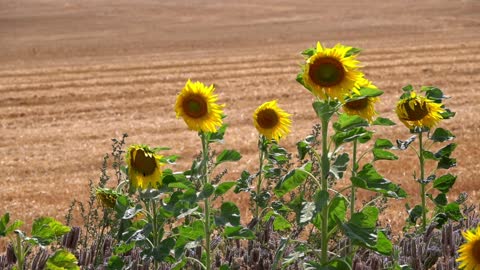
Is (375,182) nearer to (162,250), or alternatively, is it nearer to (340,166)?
(340,166)

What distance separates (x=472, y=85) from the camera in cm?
1517

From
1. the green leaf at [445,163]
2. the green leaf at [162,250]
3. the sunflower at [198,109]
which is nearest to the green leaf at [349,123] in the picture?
the sunflower at [198,109]

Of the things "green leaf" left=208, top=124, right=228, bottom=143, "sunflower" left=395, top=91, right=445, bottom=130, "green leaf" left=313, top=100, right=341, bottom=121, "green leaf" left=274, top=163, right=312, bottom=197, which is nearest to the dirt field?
"sunflower" left=395, top=91, right=445, bottom=130

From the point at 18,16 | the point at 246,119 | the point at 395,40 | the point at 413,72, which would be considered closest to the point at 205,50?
the point at 395,40

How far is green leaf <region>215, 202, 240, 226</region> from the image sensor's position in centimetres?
295

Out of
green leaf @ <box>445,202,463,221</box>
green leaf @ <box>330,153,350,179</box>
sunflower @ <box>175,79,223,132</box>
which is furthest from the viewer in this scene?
green leaf @ <box>445,202,463,221</box>

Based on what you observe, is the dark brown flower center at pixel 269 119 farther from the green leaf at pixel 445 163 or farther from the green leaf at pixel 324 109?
the green leaf at pixel 445 163

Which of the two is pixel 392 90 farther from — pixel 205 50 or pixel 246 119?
pixel 205 50

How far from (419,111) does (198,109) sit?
40.7 inches

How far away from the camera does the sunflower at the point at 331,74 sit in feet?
8.56

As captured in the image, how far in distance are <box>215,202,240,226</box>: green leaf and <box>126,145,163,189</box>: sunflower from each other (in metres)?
0.22

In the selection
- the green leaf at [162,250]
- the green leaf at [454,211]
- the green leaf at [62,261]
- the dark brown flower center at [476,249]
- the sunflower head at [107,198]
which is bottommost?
the green leaf at [62,261]

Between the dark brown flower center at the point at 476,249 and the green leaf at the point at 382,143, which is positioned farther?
the green leaf at the point at 382,143

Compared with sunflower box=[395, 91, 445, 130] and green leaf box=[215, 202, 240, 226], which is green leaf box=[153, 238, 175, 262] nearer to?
green leaf box=[215, 202, 240, 226]
